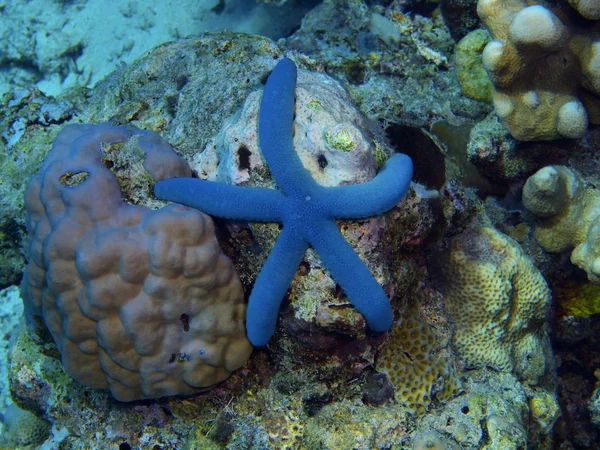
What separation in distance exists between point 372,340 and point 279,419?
0.82 m

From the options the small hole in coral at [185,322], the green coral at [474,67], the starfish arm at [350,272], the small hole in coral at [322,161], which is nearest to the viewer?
the starfish arm at [350,272]

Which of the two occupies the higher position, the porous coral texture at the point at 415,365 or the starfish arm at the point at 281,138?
the starfish arm at the point at 281,138

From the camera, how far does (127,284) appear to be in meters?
2.72

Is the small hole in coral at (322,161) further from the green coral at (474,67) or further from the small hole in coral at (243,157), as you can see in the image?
the green coral at (474,67)

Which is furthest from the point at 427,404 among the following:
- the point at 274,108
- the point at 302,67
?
the point at 302,67

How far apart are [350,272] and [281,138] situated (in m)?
0.92

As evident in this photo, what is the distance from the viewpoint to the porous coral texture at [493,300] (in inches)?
133

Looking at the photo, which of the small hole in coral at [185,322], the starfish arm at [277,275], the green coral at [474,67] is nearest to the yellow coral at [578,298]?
the green coral at [474,67]

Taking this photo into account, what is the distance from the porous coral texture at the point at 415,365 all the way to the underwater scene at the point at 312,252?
2 centimetres

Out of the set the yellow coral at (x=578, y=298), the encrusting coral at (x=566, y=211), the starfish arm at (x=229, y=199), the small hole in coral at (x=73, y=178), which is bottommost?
the yellow coral at (x=578, y=298)

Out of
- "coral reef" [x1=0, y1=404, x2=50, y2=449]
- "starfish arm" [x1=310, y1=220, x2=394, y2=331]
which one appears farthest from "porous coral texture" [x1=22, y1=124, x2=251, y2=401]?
"coral reef" [x1=0, y1=404, x2=50, y2=449]

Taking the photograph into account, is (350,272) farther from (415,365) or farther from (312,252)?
(415,365)

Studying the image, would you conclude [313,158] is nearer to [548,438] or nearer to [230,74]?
[230,74]

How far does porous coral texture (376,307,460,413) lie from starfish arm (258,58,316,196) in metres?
1.27
